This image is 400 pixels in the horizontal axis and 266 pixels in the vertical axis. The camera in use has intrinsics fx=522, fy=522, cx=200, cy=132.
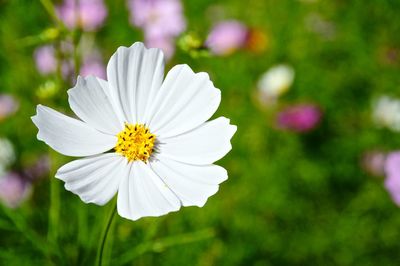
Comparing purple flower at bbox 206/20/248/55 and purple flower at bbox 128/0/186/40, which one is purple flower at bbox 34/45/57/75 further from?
purple flower at bbox 206/20/248/55

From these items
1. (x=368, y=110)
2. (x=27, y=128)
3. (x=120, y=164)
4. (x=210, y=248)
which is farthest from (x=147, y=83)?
(x=368, y=110)

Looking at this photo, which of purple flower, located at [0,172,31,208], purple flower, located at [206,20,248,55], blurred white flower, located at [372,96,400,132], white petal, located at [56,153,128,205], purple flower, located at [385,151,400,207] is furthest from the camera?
purple flower, located at [206,20,248,55]

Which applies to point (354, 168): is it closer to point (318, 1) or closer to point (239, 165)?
point (239, 165)

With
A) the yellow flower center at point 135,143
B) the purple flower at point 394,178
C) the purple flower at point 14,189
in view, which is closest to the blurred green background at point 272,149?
the purple flower at point 14,189

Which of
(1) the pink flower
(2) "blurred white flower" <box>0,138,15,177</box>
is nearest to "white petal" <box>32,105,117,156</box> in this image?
(2) "blurred white flower" <box>0,138,15,177</box>

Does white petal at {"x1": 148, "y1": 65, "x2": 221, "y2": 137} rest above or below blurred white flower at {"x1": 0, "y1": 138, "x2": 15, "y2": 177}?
below

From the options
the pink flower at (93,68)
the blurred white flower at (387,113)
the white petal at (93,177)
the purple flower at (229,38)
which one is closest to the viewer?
the white petal at (93,177)

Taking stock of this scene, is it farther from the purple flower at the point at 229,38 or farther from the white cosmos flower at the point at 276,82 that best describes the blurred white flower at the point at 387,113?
the purple flower at the point at 229,38
